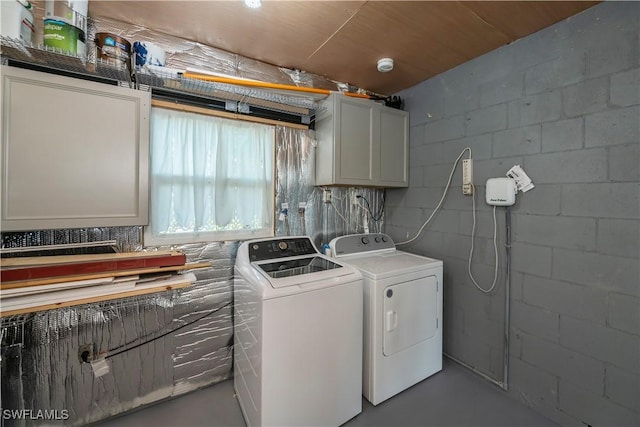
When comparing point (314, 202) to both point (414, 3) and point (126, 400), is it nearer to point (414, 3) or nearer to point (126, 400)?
point (414, 3)

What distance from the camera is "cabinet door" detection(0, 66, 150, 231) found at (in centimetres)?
122

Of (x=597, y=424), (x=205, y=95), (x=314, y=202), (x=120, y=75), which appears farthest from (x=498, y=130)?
(x=120, y=75)

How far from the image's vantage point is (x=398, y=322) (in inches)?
68.5

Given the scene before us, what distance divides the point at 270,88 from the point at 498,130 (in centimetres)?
164

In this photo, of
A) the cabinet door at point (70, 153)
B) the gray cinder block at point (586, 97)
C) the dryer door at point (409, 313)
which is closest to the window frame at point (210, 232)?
the cabinet door at point (70, 153)

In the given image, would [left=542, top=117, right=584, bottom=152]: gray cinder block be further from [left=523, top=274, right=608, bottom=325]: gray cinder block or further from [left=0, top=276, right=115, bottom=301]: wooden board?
[left=0, top=276, right=115, bottom=301]: wooden board

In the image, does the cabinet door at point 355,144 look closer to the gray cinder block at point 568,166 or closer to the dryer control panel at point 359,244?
the dryer control panel at point 359,244

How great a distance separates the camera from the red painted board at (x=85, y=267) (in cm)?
111

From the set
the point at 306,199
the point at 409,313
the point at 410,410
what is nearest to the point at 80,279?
the point at 306,199

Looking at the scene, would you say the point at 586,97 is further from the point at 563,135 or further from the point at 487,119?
the point at 487,119

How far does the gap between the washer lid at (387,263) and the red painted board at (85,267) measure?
3.85 ft

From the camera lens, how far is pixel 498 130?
182cm

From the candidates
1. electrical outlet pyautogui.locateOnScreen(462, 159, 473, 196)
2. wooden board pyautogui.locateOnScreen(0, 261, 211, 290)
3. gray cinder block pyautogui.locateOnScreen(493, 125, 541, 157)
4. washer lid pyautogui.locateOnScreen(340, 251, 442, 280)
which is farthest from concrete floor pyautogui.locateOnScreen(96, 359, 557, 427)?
gray cinder block pyautogui.locateOnScreen(493, 125, 541, 157)

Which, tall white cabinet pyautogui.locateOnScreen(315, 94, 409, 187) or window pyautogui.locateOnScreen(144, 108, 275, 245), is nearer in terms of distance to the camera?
window pyautogui.locateOnScreen(144, 108, 275, 245)
